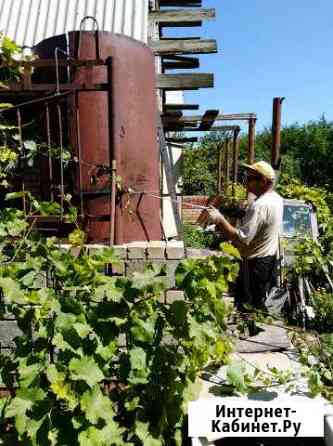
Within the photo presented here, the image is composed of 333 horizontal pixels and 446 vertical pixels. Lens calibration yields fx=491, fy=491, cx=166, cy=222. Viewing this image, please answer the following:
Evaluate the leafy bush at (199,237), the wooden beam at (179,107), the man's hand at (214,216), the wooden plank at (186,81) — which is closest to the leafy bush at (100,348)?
the man's hand at (214,216)

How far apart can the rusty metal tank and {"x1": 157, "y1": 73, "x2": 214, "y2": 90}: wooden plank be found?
2.64m

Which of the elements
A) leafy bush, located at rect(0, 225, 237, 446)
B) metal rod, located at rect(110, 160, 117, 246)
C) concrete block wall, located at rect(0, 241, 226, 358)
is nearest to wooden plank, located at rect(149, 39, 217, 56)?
metal rod, located at rect(110, 160, 117, 246)

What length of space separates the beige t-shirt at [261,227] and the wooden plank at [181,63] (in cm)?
388

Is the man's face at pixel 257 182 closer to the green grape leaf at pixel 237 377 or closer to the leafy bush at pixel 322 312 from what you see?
the leafy bush at pixel 322 312

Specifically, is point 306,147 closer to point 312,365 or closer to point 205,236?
point 205,236

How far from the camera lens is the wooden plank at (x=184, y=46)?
20.8 ft

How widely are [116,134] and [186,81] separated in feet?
11.7

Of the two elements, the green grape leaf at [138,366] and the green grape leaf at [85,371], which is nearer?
the green grape leaf at [85,371]

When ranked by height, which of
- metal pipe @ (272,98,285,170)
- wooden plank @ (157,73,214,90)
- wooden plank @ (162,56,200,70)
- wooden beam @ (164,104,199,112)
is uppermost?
wooden plank @ (162,56,200,70)

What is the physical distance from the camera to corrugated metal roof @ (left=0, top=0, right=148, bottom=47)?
6660 mm

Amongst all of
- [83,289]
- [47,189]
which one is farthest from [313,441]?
[47,189]

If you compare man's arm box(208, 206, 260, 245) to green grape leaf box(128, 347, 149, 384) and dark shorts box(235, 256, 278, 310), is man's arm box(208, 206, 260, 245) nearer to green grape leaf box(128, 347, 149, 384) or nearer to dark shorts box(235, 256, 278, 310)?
dark shorts box(235, 256, 278, 310)

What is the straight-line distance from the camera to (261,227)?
3.76m

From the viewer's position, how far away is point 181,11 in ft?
22.2
